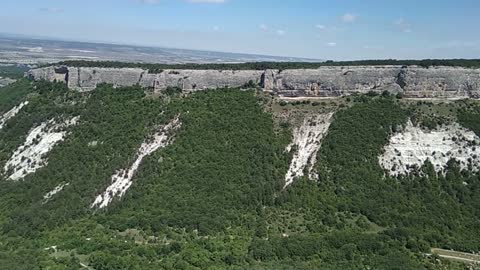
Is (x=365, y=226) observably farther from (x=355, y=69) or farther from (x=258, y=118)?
(x=355, y=69)

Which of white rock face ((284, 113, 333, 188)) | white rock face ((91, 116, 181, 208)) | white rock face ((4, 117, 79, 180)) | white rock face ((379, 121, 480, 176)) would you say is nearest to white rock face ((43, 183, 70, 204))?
white rock face ((91, 116, 181, 208))

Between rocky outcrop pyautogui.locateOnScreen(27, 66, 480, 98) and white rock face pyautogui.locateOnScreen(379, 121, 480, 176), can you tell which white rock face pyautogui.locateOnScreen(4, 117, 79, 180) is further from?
white rock face pyautogui.locateOnScreen(379, 121, 480, 176)

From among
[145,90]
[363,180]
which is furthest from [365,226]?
[145,90]

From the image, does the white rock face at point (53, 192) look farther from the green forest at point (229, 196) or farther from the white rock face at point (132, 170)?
the white rock face at point (132, 170)

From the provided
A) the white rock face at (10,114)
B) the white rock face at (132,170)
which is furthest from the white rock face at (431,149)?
the white rock face at (10,114)

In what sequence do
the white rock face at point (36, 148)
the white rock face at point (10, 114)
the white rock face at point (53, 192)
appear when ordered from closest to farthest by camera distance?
1. the white rock face at point (53, 192)
2. the white rock face at point (36, 148)
3. the white rock face at point (10, 114)

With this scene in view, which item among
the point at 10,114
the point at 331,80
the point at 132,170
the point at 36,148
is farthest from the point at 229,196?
the point at 10,114

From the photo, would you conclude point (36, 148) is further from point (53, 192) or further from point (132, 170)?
point (132, 170)
